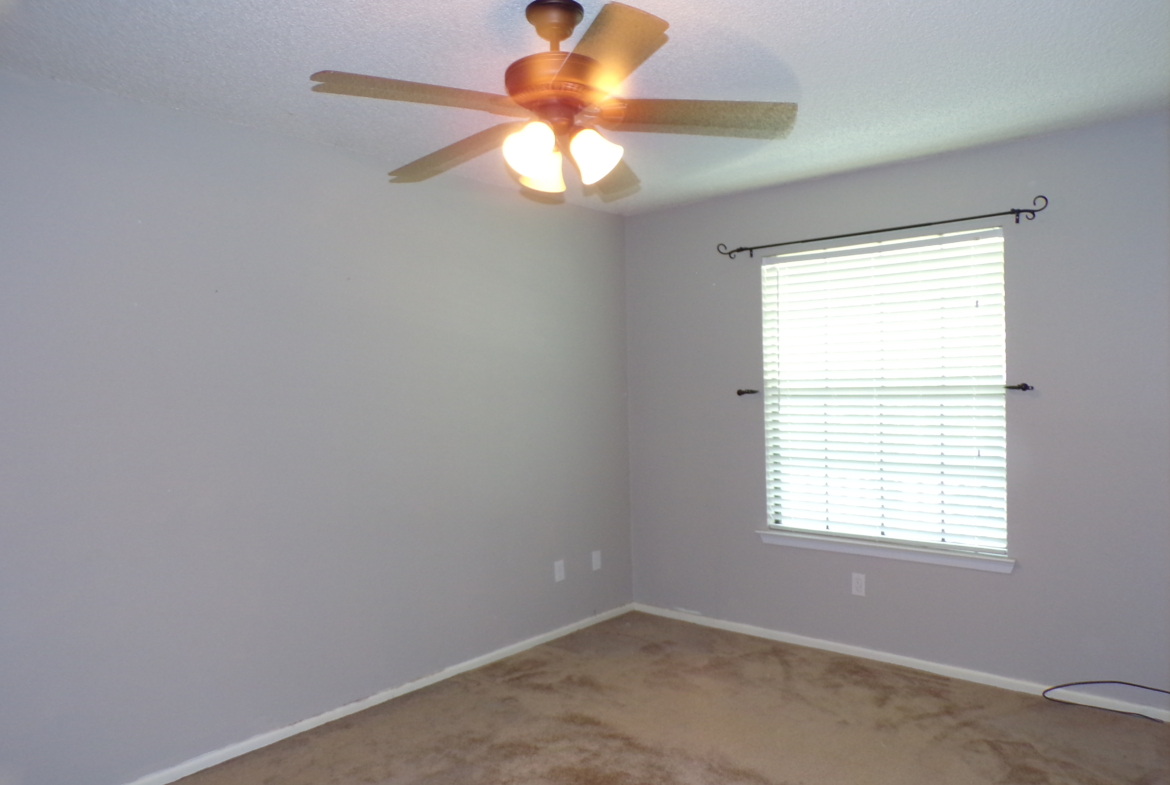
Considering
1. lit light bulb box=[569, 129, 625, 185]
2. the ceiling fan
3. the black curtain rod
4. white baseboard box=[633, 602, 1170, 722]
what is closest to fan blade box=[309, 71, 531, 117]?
the ceiling fan

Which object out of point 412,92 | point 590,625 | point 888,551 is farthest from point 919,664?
point 412,92

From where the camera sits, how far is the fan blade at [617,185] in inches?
130

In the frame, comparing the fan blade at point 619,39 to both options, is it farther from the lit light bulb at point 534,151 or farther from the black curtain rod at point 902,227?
the black curtain rod at point 902,227

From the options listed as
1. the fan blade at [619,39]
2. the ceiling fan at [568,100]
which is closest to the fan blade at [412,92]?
the ceiling fan at [568,100]

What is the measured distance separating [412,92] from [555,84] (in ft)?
1.12

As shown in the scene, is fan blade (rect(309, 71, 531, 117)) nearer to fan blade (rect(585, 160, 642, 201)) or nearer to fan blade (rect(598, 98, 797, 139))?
fan blade (rect(598, 98, 797, 139))

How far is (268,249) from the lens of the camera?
2953 mm

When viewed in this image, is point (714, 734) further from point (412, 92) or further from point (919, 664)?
point (412, 92)

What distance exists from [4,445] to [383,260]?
5.01 feet

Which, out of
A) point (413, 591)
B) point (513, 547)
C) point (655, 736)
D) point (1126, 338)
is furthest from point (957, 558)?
point (413, 591)

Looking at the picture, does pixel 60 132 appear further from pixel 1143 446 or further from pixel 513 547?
pixel 1143 446

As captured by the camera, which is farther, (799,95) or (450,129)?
(450,129)

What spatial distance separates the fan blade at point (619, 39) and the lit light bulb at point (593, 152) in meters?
0.15

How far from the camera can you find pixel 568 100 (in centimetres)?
186
